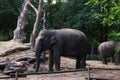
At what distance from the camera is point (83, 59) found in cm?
1334

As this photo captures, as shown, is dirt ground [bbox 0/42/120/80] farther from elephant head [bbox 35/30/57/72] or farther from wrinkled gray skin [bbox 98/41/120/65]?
wrinkled gray skin [bbox 98/41/120/65]

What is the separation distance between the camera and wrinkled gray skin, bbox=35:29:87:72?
12.2 m

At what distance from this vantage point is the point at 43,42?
→ 12.2 meters

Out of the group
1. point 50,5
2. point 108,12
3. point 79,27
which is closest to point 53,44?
point 108,12

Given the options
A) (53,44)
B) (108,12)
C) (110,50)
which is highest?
(108,12)

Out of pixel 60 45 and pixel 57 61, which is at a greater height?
pixel 60 45

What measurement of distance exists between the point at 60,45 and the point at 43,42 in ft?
2.25

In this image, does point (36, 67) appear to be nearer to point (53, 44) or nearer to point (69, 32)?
point (53, 44)

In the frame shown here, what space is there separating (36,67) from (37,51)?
0.60 m

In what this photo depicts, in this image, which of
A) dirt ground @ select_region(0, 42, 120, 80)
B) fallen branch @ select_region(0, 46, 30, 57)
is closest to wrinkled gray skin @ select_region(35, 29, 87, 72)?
dirt ground @ select_region(0, 42, 120, 80)

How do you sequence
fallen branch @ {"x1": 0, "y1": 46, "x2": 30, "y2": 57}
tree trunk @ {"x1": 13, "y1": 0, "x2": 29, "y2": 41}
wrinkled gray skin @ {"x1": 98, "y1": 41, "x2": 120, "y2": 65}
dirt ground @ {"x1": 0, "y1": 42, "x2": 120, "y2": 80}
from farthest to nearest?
wrinkled gray skin @ {"x1": 98, "y1": 41, "x2": 120, "y2": 65} → tree trunk @ {"x1": 13, "y1": 0, "x2": 29, "y2": 41} → fallen branch @ {"x1": 0, "y1": 46, "x2": 30, "y2": 57} → dirt ground @ {"x1": 0, "y1": 42, "x2": 120, "y2": 80}

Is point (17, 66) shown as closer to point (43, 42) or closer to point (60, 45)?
point (43, 42)

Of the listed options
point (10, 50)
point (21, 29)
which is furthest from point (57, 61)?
point (21, 29)

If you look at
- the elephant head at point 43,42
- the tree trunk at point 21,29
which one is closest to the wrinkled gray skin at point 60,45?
the elephant head at point 43,42
